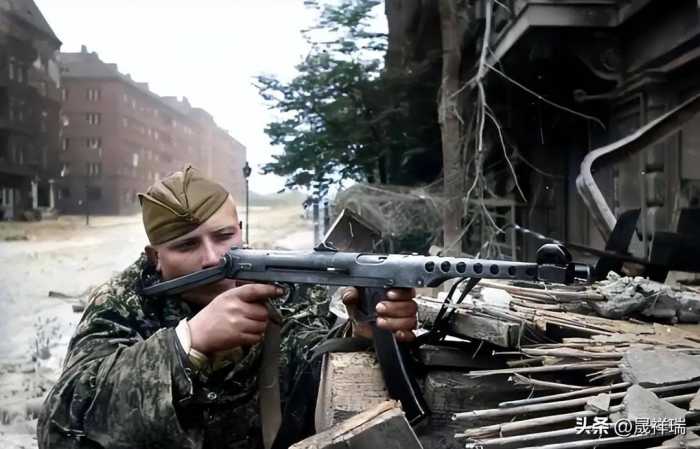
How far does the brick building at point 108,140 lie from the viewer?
8.39 metres

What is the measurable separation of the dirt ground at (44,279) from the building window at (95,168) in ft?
2.28

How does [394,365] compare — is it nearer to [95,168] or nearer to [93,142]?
[95,168]

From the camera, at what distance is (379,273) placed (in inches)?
67.2

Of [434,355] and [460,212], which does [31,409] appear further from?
[460,212]

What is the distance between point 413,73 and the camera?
37.8ft

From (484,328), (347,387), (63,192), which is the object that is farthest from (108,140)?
(484,328)

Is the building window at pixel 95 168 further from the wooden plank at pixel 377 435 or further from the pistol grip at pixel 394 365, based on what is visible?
the wooden plank at pixel 377 435

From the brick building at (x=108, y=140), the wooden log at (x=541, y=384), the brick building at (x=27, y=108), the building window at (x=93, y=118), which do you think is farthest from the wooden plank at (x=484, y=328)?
the building window at (x=93, y=118)

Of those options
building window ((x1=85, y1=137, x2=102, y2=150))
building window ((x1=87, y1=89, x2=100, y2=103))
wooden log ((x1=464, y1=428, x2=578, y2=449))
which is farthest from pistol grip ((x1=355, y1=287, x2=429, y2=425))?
building window ((x1=87, y1=89, x2=100, y2=103))

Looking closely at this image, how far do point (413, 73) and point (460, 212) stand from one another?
4294mm

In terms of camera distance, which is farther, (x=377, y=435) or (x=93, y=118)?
(x=93, y=118)

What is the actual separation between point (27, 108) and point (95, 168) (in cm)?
118

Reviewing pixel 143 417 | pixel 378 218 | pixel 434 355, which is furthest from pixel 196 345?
pixel 378 218

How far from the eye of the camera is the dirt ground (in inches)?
253
